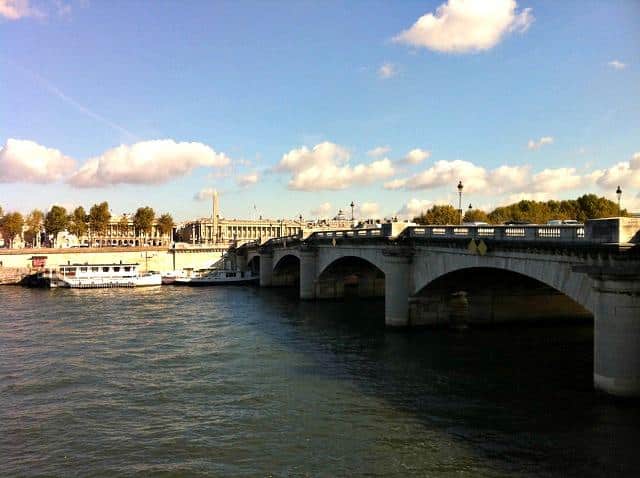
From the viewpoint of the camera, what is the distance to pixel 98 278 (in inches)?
2968

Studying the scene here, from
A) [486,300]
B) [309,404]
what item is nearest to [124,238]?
[486,300]

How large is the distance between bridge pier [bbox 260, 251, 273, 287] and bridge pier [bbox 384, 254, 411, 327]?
4296 cm

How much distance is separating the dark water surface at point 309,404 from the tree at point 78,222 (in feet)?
259

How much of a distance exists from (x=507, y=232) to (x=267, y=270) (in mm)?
54803

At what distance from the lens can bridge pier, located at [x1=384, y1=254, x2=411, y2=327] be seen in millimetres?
35469

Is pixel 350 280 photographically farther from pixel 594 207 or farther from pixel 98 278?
pixel 594 207

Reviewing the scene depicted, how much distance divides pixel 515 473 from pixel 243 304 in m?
42.4

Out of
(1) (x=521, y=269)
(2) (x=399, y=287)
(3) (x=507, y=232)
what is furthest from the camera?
(2) (x=399, y=287)

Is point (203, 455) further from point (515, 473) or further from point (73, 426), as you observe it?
point (515, 473)

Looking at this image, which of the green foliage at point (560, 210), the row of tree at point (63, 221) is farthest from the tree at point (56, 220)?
the green foliage at point (560, 210)

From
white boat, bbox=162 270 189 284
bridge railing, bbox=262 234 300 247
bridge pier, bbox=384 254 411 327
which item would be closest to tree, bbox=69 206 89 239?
white boat, bbox=162 270 189 284

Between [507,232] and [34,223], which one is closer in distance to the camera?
[507,232]

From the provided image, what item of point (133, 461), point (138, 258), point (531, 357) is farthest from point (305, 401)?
point (138, 258)

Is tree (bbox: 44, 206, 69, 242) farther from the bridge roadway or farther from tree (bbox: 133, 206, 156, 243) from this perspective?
the bridge roadway
